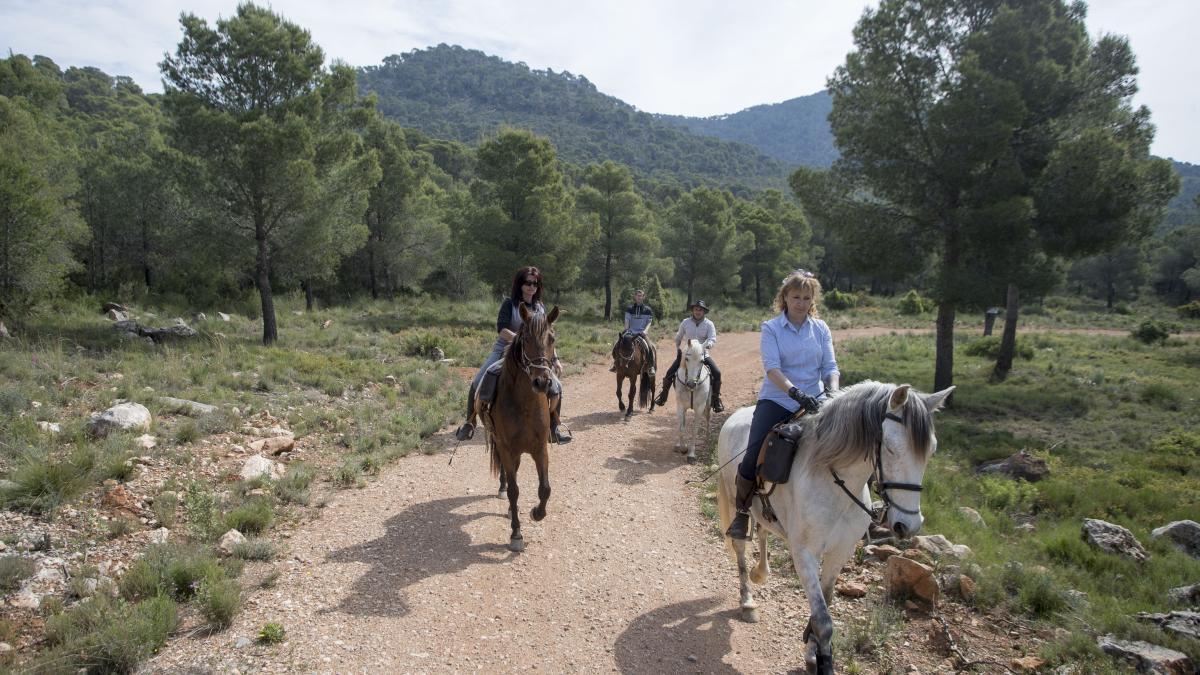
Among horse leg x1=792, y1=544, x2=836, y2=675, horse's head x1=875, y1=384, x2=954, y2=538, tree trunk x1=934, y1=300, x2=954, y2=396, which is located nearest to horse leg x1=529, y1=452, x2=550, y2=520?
horse leg x1=792, y1=544, x2=836, y2=675

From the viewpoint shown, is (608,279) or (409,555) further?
(608,279)

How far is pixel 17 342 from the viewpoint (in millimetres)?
13477

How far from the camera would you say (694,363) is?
10.1 m

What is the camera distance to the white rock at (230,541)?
593cm

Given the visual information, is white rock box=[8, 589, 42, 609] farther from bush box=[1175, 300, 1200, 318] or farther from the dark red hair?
bush box=[1175, 300, 1200, 318]

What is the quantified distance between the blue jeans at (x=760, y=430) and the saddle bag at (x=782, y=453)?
27 centimetres

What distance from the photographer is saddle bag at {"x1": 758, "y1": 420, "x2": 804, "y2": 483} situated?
4.24 meters

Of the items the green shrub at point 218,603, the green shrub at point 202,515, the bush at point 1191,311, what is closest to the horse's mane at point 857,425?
the green shrub at point 218,603

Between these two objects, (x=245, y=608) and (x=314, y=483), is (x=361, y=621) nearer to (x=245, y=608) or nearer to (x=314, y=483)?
(x=245, y=608)

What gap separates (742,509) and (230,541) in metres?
5.36

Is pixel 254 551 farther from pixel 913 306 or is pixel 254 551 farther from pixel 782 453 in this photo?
pixel 913 306

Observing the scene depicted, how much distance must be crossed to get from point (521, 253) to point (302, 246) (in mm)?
10571

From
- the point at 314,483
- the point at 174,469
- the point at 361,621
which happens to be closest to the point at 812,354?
the point at 361,621

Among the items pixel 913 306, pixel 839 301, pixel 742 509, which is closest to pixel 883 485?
pixel 742 509
